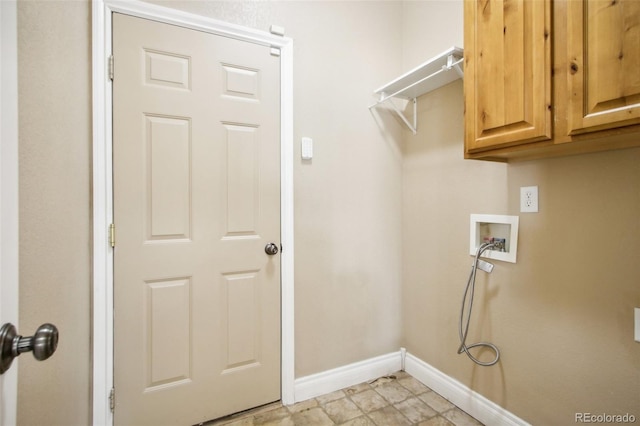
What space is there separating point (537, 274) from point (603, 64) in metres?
0.93

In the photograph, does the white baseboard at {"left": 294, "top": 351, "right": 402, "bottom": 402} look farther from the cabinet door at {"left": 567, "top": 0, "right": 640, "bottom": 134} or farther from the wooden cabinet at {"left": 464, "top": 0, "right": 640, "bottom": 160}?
the cabinet door at {"left": 567, "top": 0, "right": 640, "bottom": 134}

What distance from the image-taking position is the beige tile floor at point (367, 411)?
1.68 m

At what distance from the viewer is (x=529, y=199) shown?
148 centimetres

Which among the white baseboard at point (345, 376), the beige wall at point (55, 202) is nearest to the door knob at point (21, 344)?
the beige wall at point (55, 202)

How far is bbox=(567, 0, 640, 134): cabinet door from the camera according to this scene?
88 cm

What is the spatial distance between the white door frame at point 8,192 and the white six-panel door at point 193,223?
96 centimetres

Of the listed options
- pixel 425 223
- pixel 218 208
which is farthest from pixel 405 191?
pixel 218 208

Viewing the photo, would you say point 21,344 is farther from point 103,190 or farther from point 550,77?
point 550,77

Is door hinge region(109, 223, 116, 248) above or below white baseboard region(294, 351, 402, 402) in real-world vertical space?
above

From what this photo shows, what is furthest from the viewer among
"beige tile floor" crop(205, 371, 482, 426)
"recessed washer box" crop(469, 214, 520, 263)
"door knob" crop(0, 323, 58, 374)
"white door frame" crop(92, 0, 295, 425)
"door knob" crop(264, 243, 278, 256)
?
"door knob" crop(264, 243, 278, 256)

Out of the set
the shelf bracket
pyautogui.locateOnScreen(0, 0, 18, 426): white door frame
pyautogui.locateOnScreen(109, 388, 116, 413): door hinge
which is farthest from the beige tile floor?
the shelf bracket

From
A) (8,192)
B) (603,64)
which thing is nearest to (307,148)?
(603,64)

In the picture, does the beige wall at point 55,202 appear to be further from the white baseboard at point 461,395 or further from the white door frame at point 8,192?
the white baseboard at point 461,395

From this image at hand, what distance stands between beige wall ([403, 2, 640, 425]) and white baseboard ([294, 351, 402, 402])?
0.23 meters
